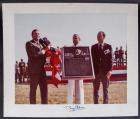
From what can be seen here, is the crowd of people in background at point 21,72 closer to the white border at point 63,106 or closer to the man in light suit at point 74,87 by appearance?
the white border at point 63,106

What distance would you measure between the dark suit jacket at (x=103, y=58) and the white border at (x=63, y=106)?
71mm

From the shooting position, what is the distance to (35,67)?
908 millimetres

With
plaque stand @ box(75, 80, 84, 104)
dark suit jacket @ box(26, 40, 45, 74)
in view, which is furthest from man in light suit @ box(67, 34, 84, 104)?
dark suit jacket @ box(26, 40, 45, 74)

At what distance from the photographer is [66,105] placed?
35.8 inches

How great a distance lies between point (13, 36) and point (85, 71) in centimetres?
28

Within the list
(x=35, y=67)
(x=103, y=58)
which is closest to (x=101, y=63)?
(x=103, y=58)

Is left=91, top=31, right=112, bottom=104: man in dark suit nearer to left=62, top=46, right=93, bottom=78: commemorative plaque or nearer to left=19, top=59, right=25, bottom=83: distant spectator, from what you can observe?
left=62, top=46, right=93, bottom=78: commemorative plaque

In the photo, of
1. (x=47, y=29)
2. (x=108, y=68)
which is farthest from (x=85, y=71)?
(x=47, y=29)

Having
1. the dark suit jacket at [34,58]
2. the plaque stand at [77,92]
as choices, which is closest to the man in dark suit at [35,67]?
the dark suit jacket at [34,58]

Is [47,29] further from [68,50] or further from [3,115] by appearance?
[3,115]

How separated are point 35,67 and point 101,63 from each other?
230 millimetres

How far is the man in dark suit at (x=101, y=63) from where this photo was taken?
0.91 metres
